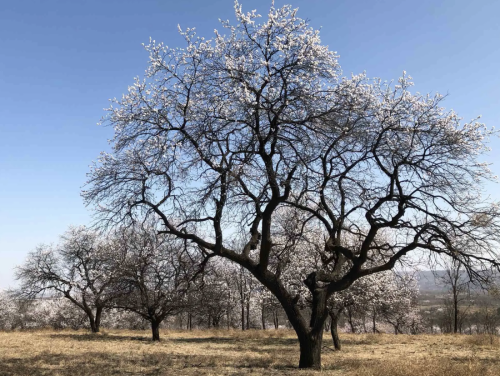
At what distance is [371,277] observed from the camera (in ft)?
71.9

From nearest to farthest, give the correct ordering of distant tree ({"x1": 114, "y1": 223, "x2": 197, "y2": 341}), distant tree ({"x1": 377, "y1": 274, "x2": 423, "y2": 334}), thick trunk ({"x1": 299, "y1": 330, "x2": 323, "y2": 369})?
thick trunk ({"x1": 299, "y1": 330, "x2": 323, "y2": 369})
distant tree ({"x1": 114, "y1": 223, "x2": 197, "y2": 341})
distant tree ({"x1": 377, "y1": 274, "x2": 423, "y2": 334})

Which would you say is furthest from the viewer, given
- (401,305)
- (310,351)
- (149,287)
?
(401,305)

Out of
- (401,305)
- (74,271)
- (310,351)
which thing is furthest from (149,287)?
(401,305)

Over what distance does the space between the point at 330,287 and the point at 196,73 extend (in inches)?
291

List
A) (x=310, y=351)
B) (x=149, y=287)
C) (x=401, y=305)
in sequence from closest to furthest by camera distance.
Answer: (x=310, y=351) < (x=149, y=287) < (x=401, y=305)

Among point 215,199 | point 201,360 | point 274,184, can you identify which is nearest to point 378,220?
point 274,184

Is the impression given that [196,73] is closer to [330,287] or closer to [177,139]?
[177,139]

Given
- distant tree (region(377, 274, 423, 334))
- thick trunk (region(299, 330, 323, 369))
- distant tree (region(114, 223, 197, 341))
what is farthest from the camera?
distant tree (region(377, 274, 423, 334))

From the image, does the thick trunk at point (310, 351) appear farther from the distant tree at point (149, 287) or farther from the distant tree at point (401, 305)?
the distant tree at point (401, 305)

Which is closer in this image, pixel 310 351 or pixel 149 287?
pixel 310 351

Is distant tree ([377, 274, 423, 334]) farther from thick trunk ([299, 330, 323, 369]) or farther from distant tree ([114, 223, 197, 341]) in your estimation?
distant tree ([114, 223, 197, 341])

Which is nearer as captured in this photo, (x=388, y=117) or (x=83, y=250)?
(x=388, y=117)

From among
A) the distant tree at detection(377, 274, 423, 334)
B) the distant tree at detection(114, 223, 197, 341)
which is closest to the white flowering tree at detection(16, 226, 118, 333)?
the distant tree at detection(114, 223, 197, 341)

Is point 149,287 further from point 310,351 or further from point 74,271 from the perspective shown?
point 310,351
